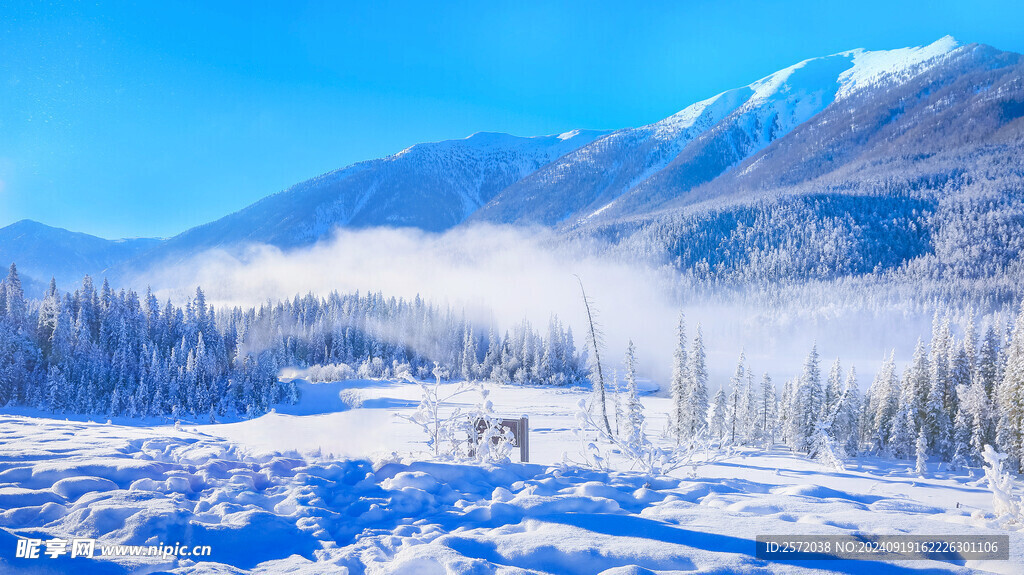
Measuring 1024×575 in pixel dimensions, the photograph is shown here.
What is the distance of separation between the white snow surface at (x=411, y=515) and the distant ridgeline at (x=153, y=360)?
46.1 meters

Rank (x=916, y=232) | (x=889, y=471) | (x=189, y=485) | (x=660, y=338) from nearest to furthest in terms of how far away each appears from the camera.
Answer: (x=189, y=485), (x=889, y=471), (x=660, y=338), (x=916, y=232)

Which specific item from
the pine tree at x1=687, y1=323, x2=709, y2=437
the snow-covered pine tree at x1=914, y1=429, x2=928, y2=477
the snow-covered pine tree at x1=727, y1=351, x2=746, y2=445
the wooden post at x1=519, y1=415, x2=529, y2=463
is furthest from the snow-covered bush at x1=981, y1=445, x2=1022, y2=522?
the snow-covered pine tree at x1=727, y1=351, x2=746, y2=445

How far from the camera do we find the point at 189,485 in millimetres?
6328

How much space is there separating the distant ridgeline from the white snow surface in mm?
46127

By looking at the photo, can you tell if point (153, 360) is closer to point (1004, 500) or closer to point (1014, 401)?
point (1004, 500)

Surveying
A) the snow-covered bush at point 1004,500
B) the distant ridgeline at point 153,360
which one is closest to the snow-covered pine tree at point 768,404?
the distant ridgeline at point 153,360

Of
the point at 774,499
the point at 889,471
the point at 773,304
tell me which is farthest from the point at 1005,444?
the point at 773,304

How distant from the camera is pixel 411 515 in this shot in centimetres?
605

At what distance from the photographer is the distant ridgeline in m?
43.7

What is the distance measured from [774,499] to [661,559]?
121 inches

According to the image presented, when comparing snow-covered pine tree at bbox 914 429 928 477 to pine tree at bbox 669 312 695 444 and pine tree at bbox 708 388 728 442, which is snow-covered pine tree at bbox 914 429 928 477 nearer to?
pine tree at bbox 708 388 728 442

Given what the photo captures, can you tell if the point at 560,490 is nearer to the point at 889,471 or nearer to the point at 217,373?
the point at 889,471

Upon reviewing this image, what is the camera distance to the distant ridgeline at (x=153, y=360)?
43656mm

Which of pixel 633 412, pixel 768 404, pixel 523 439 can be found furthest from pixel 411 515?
pixel 768 404
